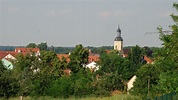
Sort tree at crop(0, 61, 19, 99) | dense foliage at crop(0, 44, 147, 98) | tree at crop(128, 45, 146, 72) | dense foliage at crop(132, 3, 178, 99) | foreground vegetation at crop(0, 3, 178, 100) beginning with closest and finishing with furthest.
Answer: dense foliage at crop(132, 3, 178, 99) < foreground vegetation at crop(0, 3, 178, 100) < tree at crop(0, 61, 19, 99) < dense foliage at crop(0, 44, 147, 98) < tree at crop(128, 45, 146, 72)

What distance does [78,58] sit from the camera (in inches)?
2058

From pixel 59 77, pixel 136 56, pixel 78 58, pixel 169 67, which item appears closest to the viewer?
pixel 169 67

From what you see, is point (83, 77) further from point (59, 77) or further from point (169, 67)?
point (169, 67)

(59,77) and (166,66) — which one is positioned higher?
(166,66)

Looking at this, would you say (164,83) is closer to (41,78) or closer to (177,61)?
(177,61)

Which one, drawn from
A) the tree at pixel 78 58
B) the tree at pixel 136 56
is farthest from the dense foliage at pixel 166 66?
the tree at pixel 136 56

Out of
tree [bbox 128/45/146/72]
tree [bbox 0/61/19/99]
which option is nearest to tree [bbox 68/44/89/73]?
tree [bbox 128/45/146/72]

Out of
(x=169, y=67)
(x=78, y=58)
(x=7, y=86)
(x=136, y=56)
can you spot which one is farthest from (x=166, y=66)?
(x=136, y=56)

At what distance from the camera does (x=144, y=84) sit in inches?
1494

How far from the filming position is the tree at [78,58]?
51453 millimetres

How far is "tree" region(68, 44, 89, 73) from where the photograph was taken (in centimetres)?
5145

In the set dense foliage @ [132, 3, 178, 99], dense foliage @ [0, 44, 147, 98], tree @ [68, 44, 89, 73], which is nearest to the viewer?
dense foliage @ [132, 3, 178, 99]

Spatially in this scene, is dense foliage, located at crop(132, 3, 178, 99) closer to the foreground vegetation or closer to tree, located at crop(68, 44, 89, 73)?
the foreground vegetation

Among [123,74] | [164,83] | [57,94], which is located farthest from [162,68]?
[123,74]
